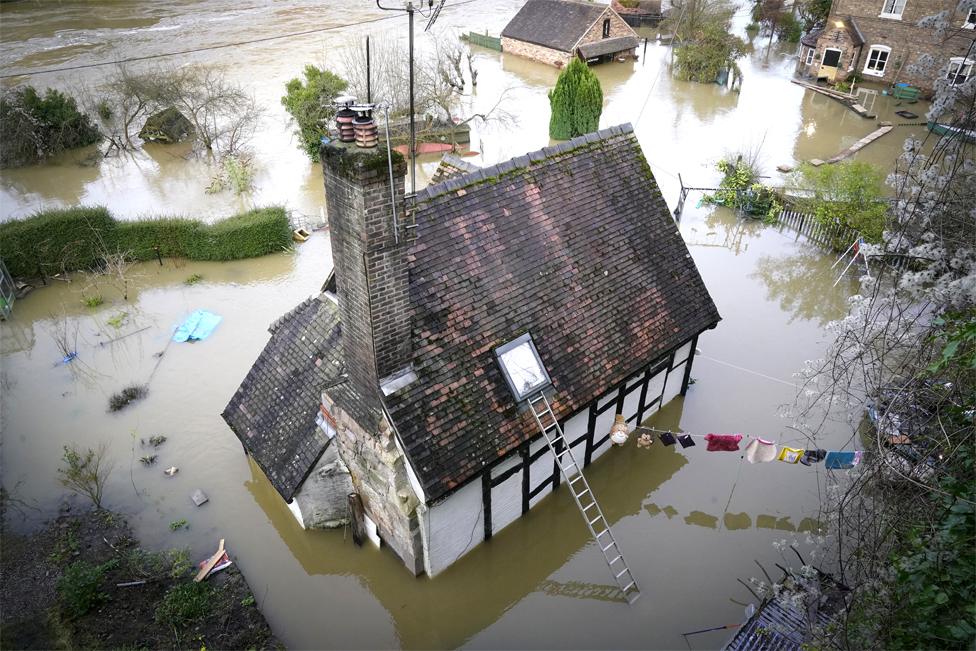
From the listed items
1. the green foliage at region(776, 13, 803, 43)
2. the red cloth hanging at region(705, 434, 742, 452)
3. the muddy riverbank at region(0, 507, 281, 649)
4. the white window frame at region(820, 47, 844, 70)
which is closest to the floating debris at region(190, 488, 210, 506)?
the muddy riverbank at region(0, 507, 281, 649)

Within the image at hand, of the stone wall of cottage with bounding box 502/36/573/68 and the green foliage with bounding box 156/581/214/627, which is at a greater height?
the stone wall of cottage with bounding box 502/36/573/68

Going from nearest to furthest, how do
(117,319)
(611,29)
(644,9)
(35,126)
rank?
1. (117,319)
2. (35,126)
3. (611,29)
4. (644,9)

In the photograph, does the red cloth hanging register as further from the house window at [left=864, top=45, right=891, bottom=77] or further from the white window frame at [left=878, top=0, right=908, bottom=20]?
the house window at [left=864, top=45, right=891, bottom=77]

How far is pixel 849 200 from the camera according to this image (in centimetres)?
2041

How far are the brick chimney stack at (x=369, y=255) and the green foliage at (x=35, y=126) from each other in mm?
27179

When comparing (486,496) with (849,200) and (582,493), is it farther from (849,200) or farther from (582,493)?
(849,200)

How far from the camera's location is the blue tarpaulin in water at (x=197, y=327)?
17.6 m

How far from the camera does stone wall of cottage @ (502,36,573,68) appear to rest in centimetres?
3931

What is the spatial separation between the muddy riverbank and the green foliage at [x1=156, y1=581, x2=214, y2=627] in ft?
0.05

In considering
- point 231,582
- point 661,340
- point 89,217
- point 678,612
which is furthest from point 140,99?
point 678,612

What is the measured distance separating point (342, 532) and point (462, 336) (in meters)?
5.08

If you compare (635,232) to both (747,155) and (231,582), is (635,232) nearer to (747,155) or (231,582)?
(231,582)

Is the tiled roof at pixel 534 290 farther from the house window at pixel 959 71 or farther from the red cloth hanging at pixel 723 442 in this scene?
the house window at pixel 959 71

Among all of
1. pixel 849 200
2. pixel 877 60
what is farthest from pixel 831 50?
pixel 849 200
